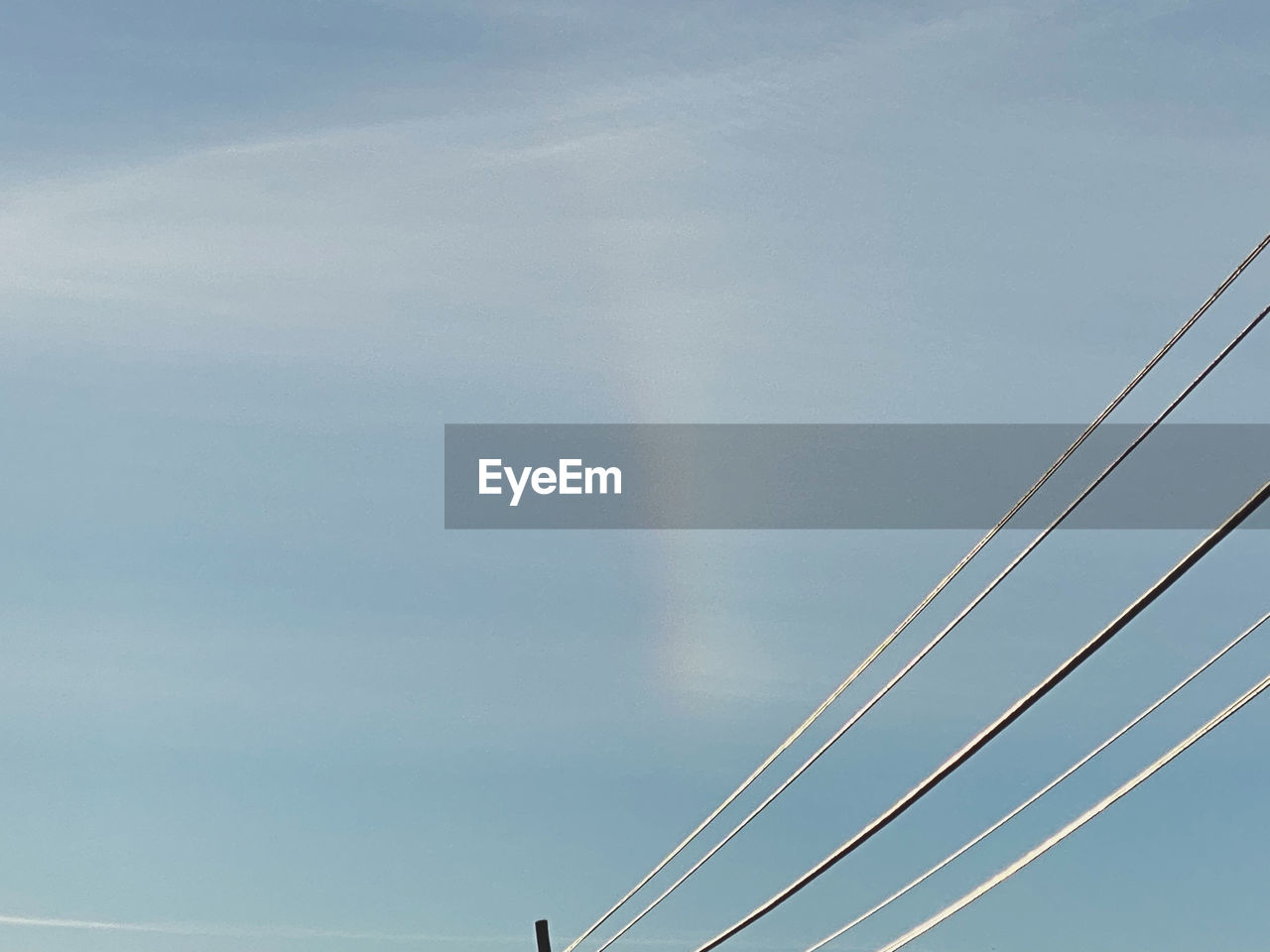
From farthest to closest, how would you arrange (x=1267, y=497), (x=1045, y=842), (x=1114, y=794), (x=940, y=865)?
(x=940, y=865), (x=1045, y=842), (x=1114, y=794), (x=1267, y=497)

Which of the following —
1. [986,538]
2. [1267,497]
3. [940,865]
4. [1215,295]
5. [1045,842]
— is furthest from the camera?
[940,865]

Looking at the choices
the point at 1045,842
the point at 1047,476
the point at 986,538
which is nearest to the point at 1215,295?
the point at 1047,476

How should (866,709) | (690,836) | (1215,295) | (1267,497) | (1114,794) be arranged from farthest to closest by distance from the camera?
(690,836), (866,709), (1114,794), (1215,295), (1267,497)

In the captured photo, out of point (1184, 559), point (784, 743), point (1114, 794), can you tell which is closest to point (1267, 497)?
point (1184, 559)

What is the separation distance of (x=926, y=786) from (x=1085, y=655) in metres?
2.86

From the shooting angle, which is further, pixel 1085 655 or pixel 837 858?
pixel 837 858

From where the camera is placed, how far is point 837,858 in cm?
→ 1681

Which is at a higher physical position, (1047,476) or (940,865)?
(1047,476)

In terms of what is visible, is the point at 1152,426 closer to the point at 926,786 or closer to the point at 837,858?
the point at 926,786

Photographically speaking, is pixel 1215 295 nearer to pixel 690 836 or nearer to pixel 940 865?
pixel 940 865

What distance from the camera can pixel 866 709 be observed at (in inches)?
691

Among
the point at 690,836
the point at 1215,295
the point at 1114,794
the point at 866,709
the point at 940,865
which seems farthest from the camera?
the point at 690,836

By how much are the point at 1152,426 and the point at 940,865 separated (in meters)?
5.87

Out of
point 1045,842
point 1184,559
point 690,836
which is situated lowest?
point 1045,842
